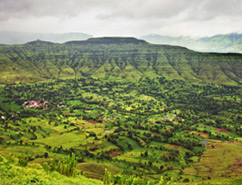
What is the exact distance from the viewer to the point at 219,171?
461 feet

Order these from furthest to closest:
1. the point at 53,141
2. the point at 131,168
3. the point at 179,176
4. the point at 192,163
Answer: the point at 53,141 → the point at 192,163 → the point at 131,168 → the point at 179,176

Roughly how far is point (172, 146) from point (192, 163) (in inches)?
1259

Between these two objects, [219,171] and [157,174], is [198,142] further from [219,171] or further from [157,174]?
[157,174]

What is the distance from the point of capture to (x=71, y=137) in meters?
196

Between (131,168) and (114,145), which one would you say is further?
(114,145)

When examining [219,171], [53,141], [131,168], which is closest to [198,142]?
[219,171]

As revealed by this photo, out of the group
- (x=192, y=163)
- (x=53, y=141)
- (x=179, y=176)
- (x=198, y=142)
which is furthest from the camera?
(x=198, y=142)

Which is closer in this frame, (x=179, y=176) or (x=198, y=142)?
(x=179, y=176)

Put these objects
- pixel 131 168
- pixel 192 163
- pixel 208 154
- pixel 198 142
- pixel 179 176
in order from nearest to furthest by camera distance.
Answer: pixel 179 176 → pixel 131 168 → pixel 192 163 → pixel 208 154 → pixel 198 142

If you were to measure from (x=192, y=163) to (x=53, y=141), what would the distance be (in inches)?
5145

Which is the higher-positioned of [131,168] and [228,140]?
[228,140]

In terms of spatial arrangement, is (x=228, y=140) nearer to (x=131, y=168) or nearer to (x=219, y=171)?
(x=219, y=171)

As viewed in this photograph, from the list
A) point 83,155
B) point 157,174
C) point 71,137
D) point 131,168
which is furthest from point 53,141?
point 157,174

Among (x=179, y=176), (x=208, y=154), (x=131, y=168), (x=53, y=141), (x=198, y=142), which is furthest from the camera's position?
(x=198, y=142)
